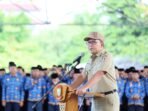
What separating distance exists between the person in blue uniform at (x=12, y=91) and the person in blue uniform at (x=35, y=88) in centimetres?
18

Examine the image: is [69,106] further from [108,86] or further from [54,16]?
[54,16]

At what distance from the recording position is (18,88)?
1127cm

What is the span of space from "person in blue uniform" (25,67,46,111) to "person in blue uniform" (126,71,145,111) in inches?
80.4

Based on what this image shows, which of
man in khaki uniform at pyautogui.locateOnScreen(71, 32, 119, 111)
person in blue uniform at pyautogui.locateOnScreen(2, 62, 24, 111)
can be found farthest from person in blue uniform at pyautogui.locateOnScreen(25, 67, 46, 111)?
man in khaki uniform at pyautogui.locateOnScreen(71, 32, 119, 111)

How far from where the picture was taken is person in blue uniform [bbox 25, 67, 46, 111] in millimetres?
11133

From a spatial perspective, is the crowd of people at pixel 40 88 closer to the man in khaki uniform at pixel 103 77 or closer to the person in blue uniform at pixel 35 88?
the person in blue uniform at pixel 35 88

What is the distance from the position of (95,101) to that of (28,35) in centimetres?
1648

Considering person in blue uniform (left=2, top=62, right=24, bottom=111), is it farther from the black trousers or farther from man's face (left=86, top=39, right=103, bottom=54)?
man's face (left=86, top=39, right=103, bottom=54)

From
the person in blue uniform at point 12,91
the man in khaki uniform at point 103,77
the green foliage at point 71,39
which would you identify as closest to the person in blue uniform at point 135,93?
the person in blue uniform at point 12,91

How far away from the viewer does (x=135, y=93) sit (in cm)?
1116

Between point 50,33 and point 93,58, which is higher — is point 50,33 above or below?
above

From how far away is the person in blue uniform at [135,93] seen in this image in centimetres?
1111

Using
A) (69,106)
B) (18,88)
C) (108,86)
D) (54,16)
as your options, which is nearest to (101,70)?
(108,86)

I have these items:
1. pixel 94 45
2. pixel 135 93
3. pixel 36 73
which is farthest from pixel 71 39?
pixel 94 45
